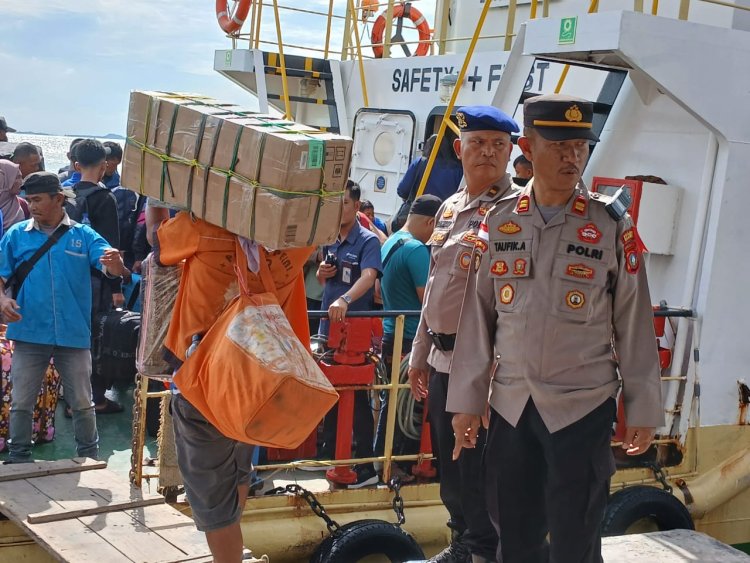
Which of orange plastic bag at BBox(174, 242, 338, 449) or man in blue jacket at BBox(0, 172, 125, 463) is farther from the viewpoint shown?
man in blue jacket at BBox(0, 172, 125, 463)

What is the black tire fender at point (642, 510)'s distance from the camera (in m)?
5.59

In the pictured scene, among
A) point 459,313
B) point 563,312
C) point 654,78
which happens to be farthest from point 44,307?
point 654,78

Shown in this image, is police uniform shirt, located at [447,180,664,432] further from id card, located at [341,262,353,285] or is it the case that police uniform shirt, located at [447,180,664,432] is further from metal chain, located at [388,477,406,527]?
id card, located at [341,262,353,285]

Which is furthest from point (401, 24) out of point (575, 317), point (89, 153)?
point (575, 317)

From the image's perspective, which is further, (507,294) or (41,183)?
(41,183)

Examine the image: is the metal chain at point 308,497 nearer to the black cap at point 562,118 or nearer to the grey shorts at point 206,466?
the grey shorts at point 206,466

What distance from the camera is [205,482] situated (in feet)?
11.5

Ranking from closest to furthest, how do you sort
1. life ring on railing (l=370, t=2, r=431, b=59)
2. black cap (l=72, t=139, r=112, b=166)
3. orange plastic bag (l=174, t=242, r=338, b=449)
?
orange plastic bag (l=174, t=242, r=338, b=449), black cap (l=72, t=139, r=112, b=166), life ring on railing (l=370, t=2, r=431, b=59)

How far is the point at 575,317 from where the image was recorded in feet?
10.5

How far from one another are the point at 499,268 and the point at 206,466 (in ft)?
4.18

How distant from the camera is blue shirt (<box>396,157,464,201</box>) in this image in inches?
292

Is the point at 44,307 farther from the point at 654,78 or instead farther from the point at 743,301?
the point at 743,301

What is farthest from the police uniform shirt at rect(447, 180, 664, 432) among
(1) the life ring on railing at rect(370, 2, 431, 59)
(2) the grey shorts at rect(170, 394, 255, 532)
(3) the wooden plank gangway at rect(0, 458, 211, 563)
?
(1) the life ring on railing at rect(370, 2, 431, 59)

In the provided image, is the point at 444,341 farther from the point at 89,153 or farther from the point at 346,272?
the point at 89,153
